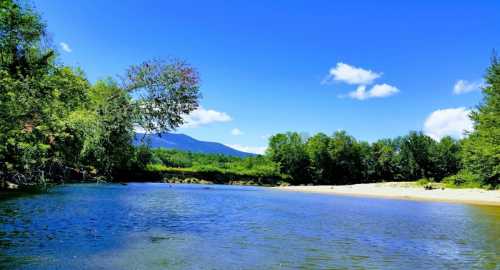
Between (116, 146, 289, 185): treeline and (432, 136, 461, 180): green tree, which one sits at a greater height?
(432, 136, 461, 180): green tree

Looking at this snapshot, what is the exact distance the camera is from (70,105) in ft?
56.9

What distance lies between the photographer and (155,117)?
1362cm

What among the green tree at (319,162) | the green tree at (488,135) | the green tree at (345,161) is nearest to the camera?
the green tree at (488,135)

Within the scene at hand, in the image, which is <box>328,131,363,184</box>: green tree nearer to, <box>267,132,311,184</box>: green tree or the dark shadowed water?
<box>267,132,311,184</box>: green tree

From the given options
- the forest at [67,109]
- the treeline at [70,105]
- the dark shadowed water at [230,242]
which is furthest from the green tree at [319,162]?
the treeline at [70,105]

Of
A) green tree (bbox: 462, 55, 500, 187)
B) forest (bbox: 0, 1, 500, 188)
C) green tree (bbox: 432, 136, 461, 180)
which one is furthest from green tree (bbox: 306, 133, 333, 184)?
forest (bbox: 0, 1, 500, 188)

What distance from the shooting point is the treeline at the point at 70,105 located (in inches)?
541

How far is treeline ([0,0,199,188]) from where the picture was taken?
45.1 feet

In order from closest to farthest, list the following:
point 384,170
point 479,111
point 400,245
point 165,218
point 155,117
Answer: point 155,117 → point 400,245 → point 165,218 → point 479,111 → point 384,170

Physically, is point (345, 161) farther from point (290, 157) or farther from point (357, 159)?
point (290, 157)

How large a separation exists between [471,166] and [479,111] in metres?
9.17

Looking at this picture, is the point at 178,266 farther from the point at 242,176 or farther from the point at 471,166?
the point at 242,176

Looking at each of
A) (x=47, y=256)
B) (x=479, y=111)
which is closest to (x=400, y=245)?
(x=47, y=256)

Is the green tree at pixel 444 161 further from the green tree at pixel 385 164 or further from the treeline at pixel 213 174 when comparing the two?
the treeline at pixel 213 174
